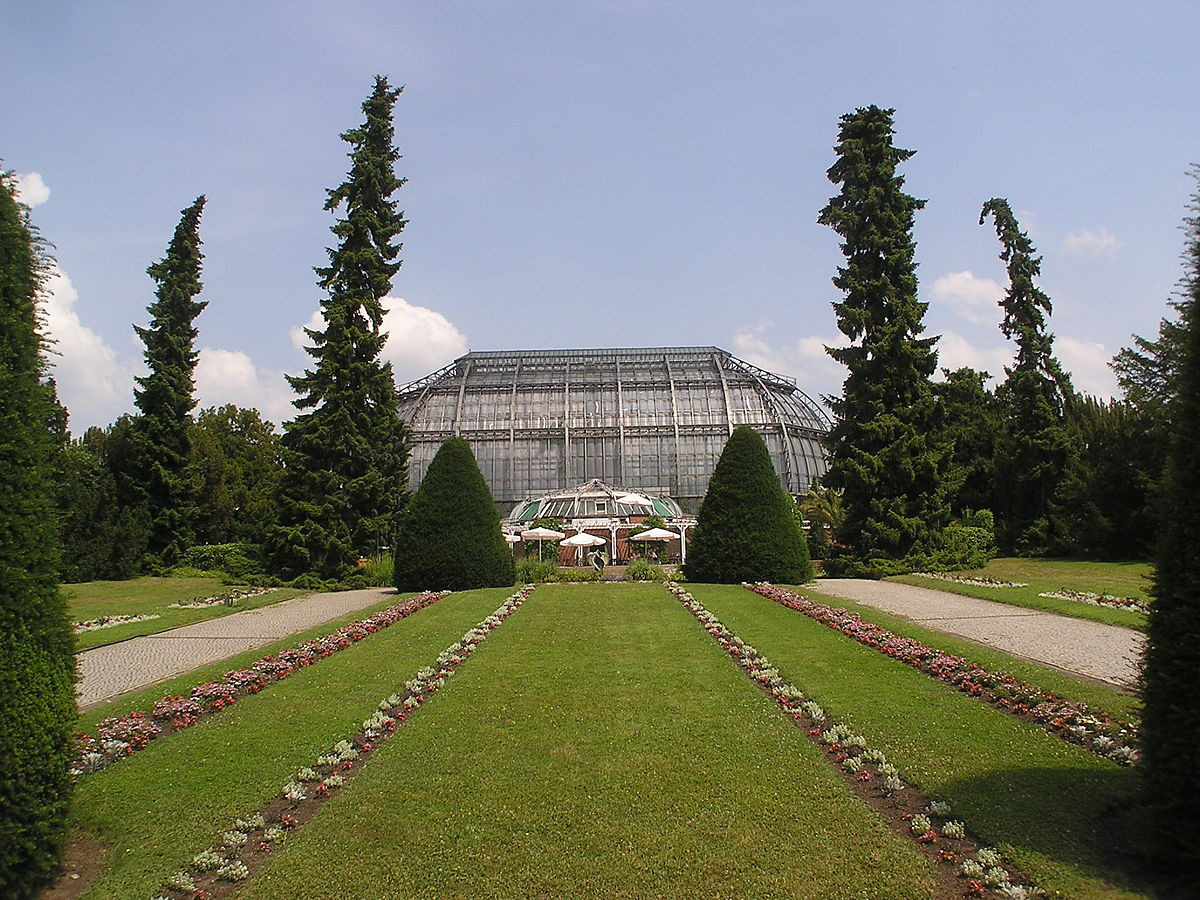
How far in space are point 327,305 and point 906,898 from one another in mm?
26305

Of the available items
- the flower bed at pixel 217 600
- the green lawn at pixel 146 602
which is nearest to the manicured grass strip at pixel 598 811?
the green lawn at pixel 146 602

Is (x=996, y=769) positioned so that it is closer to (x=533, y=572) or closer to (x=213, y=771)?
(x=213, y=771)

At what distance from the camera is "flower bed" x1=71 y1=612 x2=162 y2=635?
1584cm

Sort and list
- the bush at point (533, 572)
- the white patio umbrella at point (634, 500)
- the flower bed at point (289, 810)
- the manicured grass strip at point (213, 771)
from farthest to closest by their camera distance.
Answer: the white patio umbrella at point (634, 500), the bush at point (533, 572), the manicured grass strip at point (213, 771), the flower bed at point (289, 810)

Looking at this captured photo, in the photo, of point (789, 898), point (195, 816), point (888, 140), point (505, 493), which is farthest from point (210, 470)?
point (789, 898)

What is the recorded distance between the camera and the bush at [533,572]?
23172 millimetres

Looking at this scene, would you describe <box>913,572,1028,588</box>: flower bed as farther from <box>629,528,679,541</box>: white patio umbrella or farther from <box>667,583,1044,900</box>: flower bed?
<box>667,583,1044,900</box>: flower bed

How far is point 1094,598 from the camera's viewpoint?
16859mm

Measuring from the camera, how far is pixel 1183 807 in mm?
4539

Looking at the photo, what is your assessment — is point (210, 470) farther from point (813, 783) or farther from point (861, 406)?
point (813, 783)

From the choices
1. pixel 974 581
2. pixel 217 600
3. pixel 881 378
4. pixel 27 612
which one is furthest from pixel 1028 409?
pixel 27 612

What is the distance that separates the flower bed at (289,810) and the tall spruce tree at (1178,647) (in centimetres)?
528

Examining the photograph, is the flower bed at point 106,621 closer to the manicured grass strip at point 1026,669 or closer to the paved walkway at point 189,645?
the paved walkway at point 189,645

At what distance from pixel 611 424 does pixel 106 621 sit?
33353 millimetres
